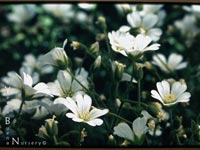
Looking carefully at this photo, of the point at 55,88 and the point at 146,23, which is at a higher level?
Answer: the point at 146,23

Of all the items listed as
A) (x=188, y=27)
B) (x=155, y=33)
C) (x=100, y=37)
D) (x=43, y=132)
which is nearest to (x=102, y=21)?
(x=100, y=37)

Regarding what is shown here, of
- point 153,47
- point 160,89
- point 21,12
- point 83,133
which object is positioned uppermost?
point 21,12

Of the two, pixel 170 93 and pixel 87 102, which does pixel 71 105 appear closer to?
pixel 87 102

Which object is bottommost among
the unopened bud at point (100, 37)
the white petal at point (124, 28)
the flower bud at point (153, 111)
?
the flower bud at point (153, 111)

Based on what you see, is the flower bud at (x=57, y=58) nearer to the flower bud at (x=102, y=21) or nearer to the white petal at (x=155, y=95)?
the flower bud at (x=102, y=21)

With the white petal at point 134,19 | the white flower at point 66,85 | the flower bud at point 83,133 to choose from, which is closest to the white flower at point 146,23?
the white petal at point 134,19

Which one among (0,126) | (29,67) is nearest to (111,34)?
(29,67)
